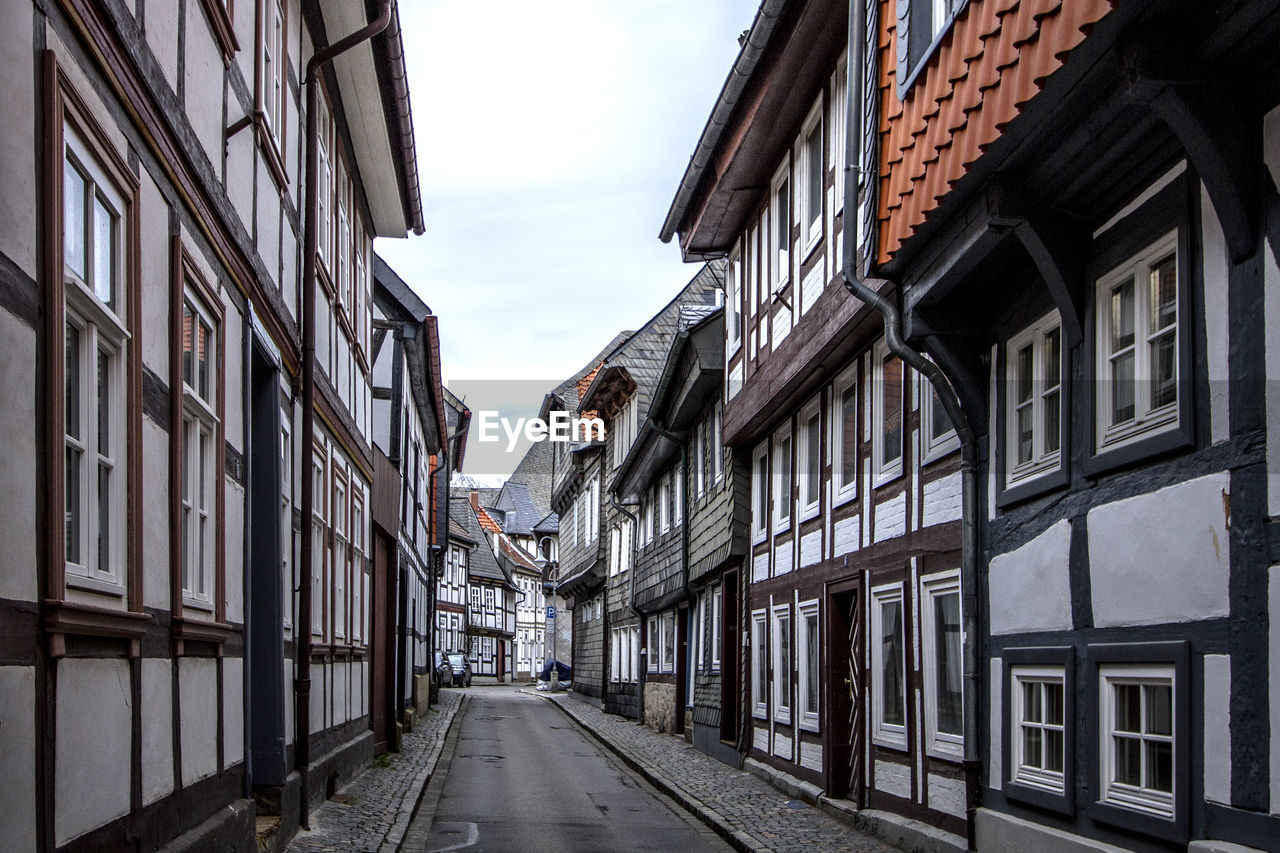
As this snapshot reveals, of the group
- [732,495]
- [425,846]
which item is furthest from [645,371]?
[425,846]

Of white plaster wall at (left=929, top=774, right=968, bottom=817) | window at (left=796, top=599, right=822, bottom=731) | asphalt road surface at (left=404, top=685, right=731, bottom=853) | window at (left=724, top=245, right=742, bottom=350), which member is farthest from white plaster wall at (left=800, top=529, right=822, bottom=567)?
white plaster wall at (left=929, top=774, right=968, bottom=817)

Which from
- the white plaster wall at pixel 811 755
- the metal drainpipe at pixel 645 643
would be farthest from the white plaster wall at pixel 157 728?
the metal drainpipe at pixel 645 643

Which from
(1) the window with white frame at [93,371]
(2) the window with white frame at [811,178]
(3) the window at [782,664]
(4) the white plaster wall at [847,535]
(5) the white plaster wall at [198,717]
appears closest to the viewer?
(1) the window with white frame at [93,371]

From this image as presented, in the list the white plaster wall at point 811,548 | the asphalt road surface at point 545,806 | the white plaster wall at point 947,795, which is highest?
the white plaster wall at point 811,548

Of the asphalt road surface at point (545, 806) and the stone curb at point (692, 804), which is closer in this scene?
the stone curb at point (692, 804)

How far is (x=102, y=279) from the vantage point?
5.74 metres

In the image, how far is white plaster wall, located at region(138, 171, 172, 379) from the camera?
636 centimetres

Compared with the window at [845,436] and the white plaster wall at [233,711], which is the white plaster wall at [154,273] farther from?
the window at [845,436]

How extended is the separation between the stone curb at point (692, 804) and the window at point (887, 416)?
10.2 feet

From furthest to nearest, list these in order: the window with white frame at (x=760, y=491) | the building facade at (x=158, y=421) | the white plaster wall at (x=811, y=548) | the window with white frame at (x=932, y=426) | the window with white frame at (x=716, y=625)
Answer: the window with white frame at (x=716, y=625) < the window with white frame at (x=760, y=491) < the white plaster wall at (x=811, y=548) < the window with white frame at (x=932, y=426) < the building facade at (x=158, y=421)

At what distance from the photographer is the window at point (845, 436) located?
43.8ft

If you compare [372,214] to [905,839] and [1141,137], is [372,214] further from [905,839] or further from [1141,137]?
[1141,137]

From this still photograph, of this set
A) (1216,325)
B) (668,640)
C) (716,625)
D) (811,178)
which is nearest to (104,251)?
(1216,325)

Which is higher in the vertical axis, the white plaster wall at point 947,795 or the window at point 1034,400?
the window at point 1034,400
